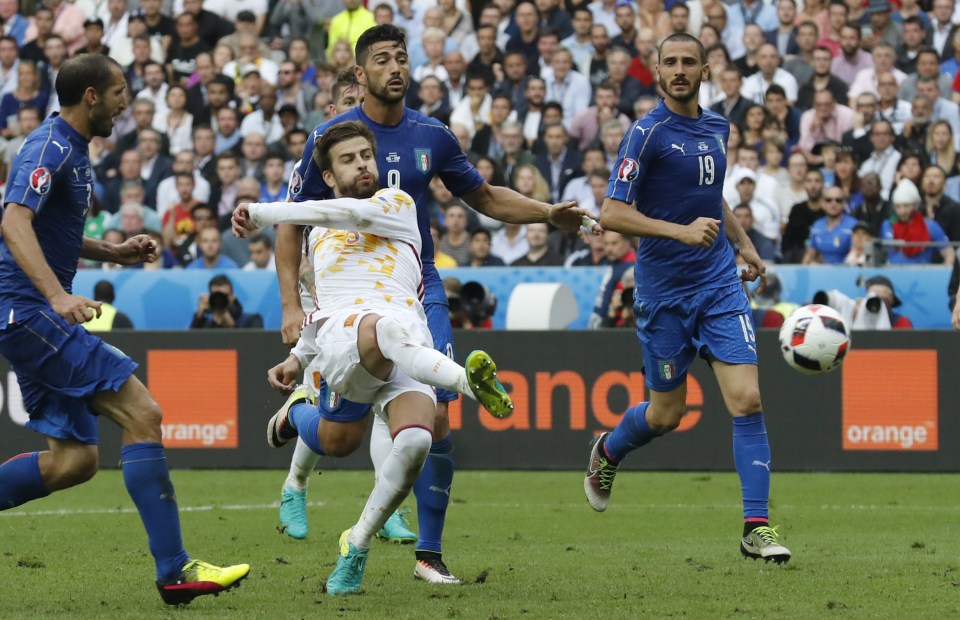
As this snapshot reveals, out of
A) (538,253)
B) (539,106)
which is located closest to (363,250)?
(538,253)

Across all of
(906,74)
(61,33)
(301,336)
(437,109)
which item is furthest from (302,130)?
(301,336)

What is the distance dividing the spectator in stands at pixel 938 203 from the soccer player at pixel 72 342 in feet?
34.5

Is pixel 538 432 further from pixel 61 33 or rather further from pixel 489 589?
pixel 61 33

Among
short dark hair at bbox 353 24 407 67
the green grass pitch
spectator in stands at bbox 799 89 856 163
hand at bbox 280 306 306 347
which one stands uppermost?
spectator in stands at bbox 799 89 856 163

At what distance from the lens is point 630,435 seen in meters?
9.30

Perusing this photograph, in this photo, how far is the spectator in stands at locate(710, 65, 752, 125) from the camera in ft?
58.0

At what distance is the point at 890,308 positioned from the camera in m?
14.2

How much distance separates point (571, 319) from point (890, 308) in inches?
114

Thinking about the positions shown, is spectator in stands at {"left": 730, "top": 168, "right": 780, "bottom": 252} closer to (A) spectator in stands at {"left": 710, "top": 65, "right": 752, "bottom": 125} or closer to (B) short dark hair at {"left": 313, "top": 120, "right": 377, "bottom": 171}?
(A) spectator in stands at {"left": 710, "top": 65, "right": 752, "bottom": 125}

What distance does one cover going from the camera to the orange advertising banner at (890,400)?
535 inches

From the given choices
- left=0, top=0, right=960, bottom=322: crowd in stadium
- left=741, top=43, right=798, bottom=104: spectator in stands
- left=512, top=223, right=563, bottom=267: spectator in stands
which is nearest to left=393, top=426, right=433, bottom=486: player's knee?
left=0, top=0, right=960, bottom=322: crowd in stadium

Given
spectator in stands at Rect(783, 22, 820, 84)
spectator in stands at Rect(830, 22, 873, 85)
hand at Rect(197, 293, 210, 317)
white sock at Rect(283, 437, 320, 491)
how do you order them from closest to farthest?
white sock at Rect(283, 437, 320, 491)
hand at Rect(197, 293, 210, 317)
spectator in stands at Rect(830, 22, 873, 85)
spectator in stands at Rect(783, 22, 820, 84)

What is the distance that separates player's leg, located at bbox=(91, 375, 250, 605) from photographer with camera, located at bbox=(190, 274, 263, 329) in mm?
8592

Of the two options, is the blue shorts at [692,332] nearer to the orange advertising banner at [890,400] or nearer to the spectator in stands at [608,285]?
the orange advertising banner at [890,400]
